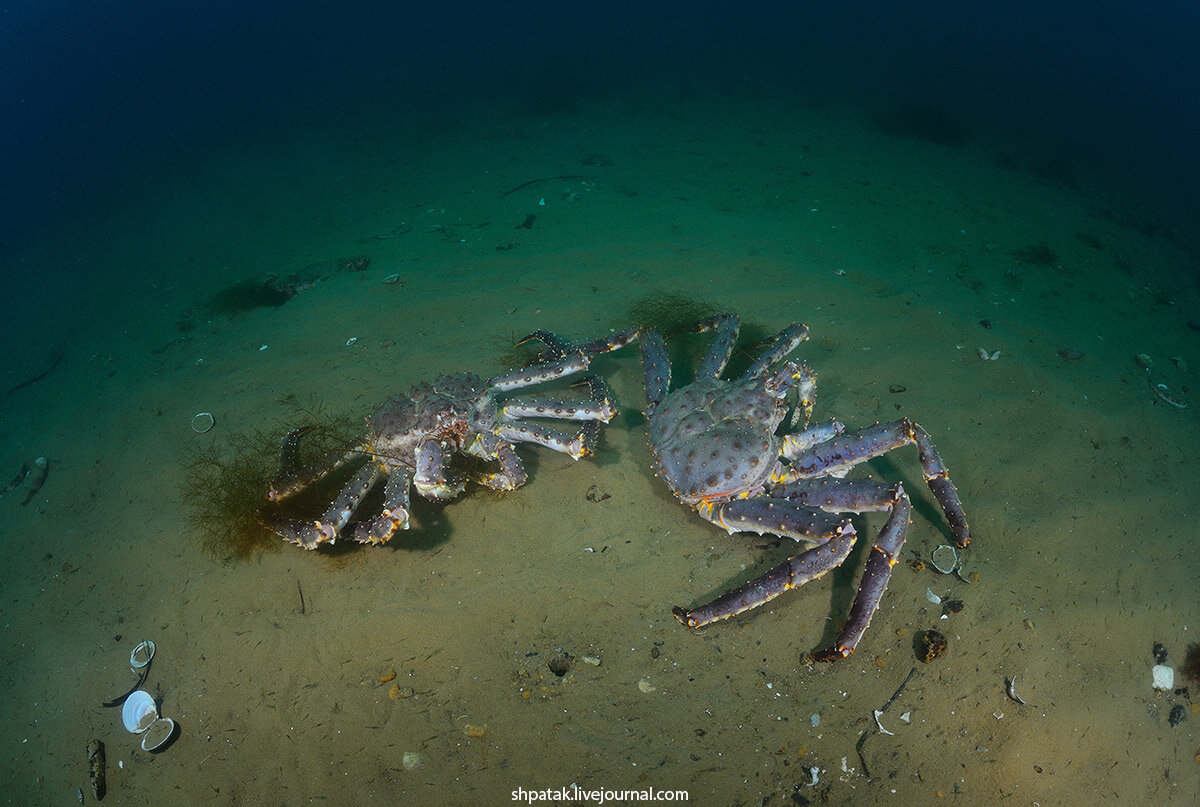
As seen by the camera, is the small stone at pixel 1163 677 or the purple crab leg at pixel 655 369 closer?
the small stone at pixel 1163 677

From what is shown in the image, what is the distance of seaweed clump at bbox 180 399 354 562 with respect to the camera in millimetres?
4445

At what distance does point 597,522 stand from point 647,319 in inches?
127

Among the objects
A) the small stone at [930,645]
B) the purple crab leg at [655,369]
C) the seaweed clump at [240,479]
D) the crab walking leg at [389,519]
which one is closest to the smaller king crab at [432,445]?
the crab walking leg at [389,519]

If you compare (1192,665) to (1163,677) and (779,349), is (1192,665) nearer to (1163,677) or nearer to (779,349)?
(1163,677)

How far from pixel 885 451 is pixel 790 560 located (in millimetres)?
1250

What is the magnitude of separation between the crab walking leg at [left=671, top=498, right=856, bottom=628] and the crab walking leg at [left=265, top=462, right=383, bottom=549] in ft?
8.56

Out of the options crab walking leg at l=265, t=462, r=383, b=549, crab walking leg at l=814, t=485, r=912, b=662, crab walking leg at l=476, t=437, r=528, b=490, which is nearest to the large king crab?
crab walking leg at l=814, t=485, r=912, b=662

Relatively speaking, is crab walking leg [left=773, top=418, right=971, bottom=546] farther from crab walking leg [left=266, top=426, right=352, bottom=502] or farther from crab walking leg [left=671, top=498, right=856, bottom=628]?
crab walking leg [left=266, top=426, right=352, bottom=502]

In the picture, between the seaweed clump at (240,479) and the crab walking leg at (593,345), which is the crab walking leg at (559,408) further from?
the seaweed clump at (240,479)

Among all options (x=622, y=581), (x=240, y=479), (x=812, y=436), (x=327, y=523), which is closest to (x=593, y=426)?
(x=622, y=581)

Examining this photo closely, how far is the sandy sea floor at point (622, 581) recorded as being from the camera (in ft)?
10.5

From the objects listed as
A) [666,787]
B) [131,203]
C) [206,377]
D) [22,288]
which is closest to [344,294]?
[206,377]

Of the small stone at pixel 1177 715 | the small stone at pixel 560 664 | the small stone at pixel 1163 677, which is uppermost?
the small stone at pixel 1163 677

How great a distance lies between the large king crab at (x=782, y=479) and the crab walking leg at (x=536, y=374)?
95 cm
